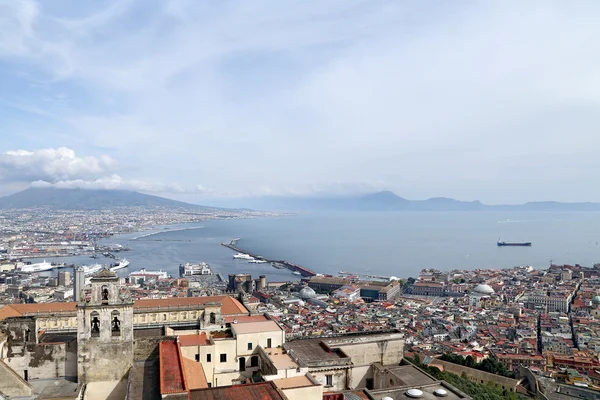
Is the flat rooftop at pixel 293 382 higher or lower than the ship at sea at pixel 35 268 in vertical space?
higher

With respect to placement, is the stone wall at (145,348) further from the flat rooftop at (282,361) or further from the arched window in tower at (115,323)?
the flat rooftop at (282,361)

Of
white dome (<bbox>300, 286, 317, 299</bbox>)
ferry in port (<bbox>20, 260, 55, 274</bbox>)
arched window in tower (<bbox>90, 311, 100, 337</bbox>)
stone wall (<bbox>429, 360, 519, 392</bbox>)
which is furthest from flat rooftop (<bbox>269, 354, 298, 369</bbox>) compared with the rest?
ferry in port (<bbox>20, 260, 55, 274</bbox>)

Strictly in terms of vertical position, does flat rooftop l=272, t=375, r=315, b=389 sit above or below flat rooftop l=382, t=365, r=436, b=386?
above

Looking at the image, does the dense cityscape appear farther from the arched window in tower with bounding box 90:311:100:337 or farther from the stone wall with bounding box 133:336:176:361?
the arched window in tower with bounding box 90:311:100:337

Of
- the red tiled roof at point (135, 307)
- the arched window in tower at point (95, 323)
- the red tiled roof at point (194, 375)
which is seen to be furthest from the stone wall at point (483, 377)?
the arched window in tower at point (95, 323)

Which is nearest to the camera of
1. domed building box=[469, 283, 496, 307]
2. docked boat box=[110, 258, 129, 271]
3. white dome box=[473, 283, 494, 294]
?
domed building box=[469, 283, 496, 307]

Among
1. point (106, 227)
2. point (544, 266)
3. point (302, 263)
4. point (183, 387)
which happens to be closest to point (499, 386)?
point (183, 387)
